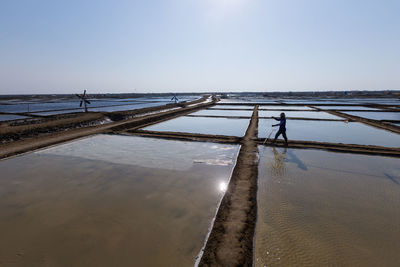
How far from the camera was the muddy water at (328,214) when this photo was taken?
10.4ft

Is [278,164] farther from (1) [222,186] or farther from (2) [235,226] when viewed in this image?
(2) [235,226]

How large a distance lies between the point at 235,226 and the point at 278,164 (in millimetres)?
4130

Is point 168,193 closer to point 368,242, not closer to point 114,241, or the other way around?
point 114,241

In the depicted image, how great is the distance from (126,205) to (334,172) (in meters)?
6.52

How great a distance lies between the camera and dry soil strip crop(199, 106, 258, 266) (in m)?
3.07

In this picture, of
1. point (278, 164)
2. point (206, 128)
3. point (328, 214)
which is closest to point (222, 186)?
point (328, 214)

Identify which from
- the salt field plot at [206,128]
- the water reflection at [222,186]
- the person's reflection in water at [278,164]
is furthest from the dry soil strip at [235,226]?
the salt field plot at [206,128]

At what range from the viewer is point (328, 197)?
487 cm

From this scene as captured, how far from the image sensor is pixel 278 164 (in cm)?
721

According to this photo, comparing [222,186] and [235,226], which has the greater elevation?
[222,186]

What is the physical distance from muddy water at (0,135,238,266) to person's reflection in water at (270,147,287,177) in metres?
1.49

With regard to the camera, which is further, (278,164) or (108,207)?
(278,164)

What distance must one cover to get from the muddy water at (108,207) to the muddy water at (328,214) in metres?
1.26

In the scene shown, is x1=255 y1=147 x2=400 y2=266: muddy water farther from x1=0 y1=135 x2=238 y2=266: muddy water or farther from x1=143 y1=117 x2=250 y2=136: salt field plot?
x1=143 y1=117 x2=250 y2=136: salt field plot
